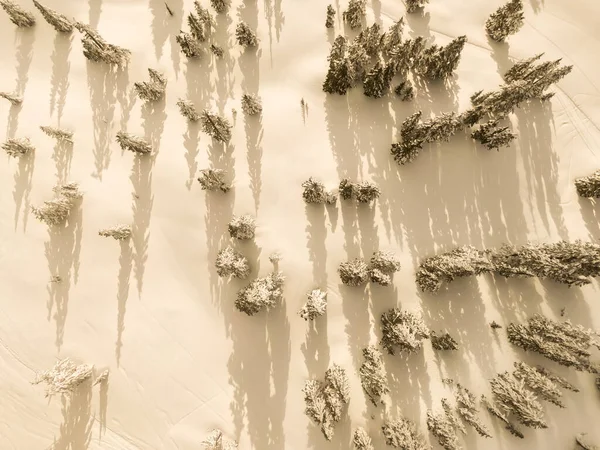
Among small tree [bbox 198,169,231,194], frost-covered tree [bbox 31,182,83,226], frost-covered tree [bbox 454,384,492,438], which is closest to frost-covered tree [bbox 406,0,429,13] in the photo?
small tree [bbox 198,169,231,194]

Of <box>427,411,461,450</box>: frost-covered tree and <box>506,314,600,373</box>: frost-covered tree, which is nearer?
<box>506,314,600,373</box>: frost-covered tree

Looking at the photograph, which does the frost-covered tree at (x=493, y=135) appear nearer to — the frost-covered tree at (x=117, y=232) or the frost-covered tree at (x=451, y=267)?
the frost-covered tree at (x=451, y=267)

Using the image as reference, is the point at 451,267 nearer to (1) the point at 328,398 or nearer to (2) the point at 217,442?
(1) the point at 328,398

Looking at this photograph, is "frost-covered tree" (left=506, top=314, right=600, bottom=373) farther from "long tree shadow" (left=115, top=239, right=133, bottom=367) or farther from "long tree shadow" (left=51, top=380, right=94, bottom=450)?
"long tree shadow" (left=51, top=380, right=94, bottom=450)

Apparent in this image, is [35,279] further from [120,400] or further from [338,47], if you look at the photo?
[338,47]

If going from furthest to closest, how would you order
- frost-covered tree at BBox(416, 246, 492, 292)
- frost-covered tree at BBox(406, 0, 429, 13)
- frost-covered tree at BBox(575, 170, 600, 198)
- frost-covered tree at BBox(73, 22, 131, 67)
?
frost-covered tree at BBox(406, 0, 429, 13) < frost-covered tree at BBox(73, 22, 131, 67) < frost-covered tree at BBox(575, 170, 600, 198) < frost-covered tree at BBox(416, 246, 492, 292)

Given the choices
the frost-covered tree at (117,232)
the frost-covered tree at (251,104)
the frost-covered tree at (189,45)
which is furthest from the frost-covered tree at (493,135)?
the frost-covered tree at (117,232)

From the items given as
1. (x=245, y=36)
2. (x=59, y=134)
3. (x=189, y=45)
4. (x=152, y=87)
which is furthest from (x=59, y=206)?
(x=245, y=36)
